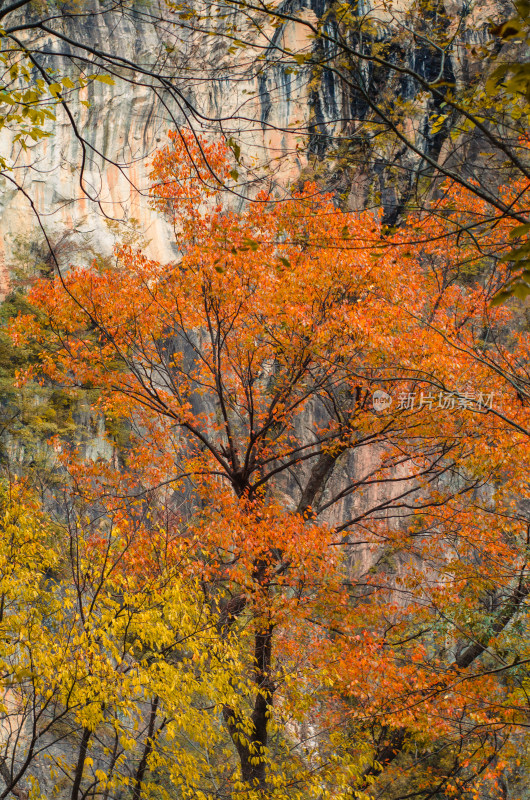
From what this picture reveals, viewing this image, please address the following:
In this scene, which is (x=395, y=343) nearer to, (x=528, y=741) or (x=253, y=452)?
(x=253, y=452)

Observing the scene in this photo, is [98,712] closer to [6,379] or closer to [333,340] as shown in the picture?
[333,340]

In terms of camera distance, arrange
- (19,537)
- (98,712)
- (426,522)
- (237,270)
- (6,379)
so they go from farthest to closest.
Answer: (6,379) → (426,522) → (237,270) → (19,537) → (98,712)

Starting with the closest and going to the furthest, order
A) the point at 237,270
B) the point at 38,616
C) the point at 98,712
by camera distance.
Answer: the point at 98,712 < the point at 38,616 < the point at 237,270

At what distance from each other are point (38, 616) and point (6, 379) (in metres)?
10.7

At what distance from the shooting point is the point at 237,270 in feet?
23.5

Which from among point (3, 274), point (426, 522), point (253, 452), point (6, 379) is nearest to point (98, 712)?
point (253, 452)

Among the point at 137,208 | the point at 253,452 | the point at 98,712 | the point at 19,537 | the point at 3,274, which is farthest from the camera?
the point at 137,208

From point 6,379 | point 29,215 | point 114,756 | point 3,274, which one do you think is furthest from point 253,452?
point 29,215

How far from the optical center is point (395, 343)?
668cm

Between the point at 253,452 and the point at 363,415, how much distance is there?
66.1 inches

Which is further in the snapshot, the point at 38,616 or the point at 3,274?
the point at 3,274

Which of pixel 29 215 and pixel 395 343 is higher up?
pixel 29 215

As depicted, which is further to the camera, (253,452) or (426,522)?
(426,522)

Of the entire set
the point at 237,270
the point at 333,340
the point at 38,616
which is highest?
the point at 237,270
